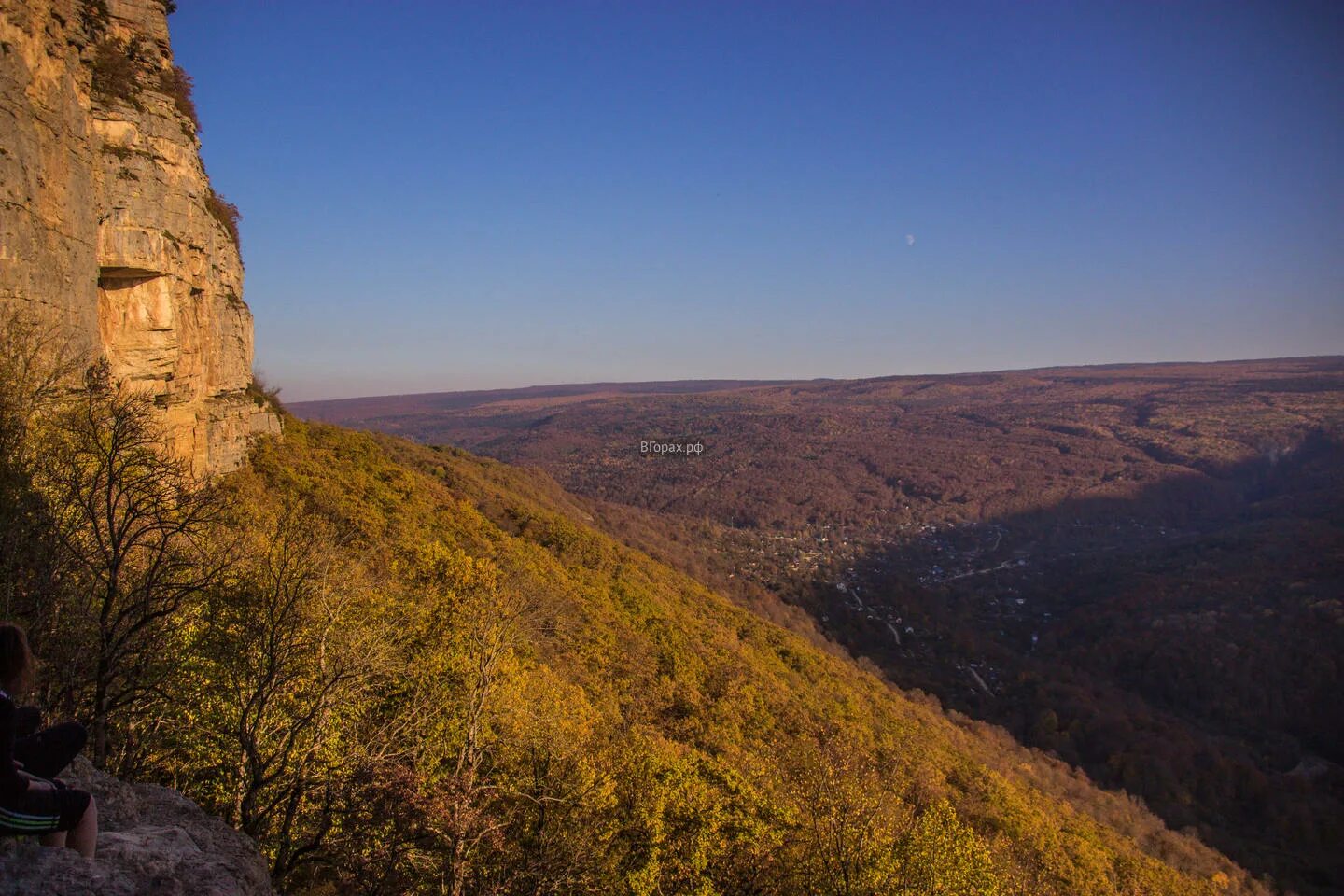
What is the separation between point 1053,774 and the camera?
3694 centimetres

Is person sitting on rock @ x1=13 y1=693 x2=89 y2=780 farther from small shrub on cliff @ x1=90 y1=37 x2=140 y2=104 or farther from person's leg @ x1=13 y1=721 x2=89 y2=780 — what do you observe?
small shrub on cliff @ x1=90 y1=37 x2=140 y2=104

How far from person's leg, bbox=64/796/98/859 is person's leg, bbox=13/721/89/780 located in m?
0.31

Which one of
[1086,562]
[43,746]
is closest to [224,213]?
[43,746]

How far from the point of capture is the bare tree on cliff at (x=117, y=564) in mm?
7754

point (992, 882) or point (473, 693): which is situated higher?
point (473, 693)

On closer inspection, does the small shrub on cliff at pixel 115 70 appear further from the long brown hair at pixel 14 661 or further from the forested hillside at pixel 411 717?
the long brown hair at pixel 14 661

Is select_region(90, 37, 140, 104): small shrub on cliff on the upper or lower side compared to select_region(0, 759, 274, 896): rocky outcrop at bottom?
upper

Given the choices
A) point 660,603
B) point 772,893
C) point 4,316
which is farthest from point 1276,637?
point 4,316

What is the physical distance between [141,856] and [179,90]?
2356cm

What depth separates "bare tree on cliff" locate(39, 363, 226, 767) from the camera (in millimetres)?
7754

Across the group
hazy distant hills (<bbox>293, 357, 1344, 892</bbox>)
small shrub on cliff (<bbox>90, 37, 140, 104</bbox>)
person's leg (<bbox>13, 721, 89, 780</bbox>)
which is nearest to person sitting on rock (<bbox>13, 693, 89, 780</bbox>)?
person's leg (<bbox>13, 721, 89, 780</bbox>)

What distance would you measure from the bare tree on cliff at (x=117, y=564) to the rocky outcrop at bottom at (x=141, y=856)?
2302 mm

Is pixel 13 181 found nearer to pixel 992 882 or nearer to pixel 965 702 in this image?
pixel 992 882

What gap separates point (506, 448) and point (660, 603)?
13741 centimetres
